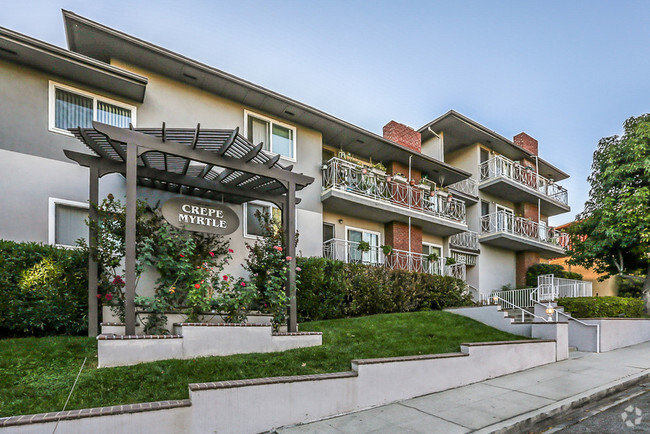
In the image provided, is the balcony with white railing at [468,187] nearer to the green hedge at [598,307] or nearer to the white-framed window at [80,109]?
the green hedge at [598,307]

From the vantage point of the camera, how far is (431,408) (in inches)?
243

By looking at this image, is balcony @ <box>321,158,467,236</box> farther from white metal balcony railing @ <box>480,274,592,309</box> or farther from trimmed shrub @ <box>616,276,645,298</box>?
trimmed shrub @ <box>616,276,645,298</box>

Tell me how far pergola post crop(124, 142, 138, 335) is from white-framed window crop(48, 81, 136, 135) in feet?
14.2

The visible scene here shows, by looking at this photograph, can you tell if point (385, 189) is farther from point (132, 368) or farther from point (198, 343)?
point (132, 368)

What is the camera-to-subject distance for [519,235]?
810 inches

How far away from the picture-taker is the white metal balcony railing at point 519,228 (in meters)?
20.2

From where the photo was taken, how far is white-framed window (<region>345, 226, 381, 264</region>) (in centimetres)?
1493

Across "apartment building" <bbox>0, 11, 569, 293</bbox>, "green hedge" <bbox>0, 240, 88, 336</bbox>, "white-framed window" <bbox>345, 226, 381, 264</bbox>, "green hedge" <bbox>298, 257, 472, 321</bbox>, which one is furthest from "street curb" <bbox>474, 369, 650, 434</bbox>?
"white-framed window" <bbox>345, 226, 381, 264</bbox>

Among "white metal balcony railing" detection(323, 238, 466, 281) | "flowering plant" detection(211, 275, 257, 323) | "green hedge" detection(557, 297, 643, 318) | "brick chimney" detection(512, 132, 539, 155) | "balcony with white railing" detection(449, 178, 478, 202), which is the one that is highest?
"brick chimney" detection(512, 132, 539, 155)

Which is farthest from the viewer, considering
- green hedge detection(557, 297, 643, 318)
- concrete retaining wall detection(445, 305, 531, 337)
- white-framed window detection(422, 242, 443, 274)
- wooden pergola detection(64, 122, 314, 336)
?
white-framed window detection(422, 242, 443, 274)

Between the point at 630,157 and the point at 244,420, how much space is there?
59.5 ft

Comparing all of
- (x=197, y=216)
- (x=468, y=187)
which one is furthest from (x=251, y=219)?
(x=468, y=187)

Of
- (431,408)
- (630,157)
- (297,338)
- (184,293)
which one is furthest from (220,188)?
(630,157)
